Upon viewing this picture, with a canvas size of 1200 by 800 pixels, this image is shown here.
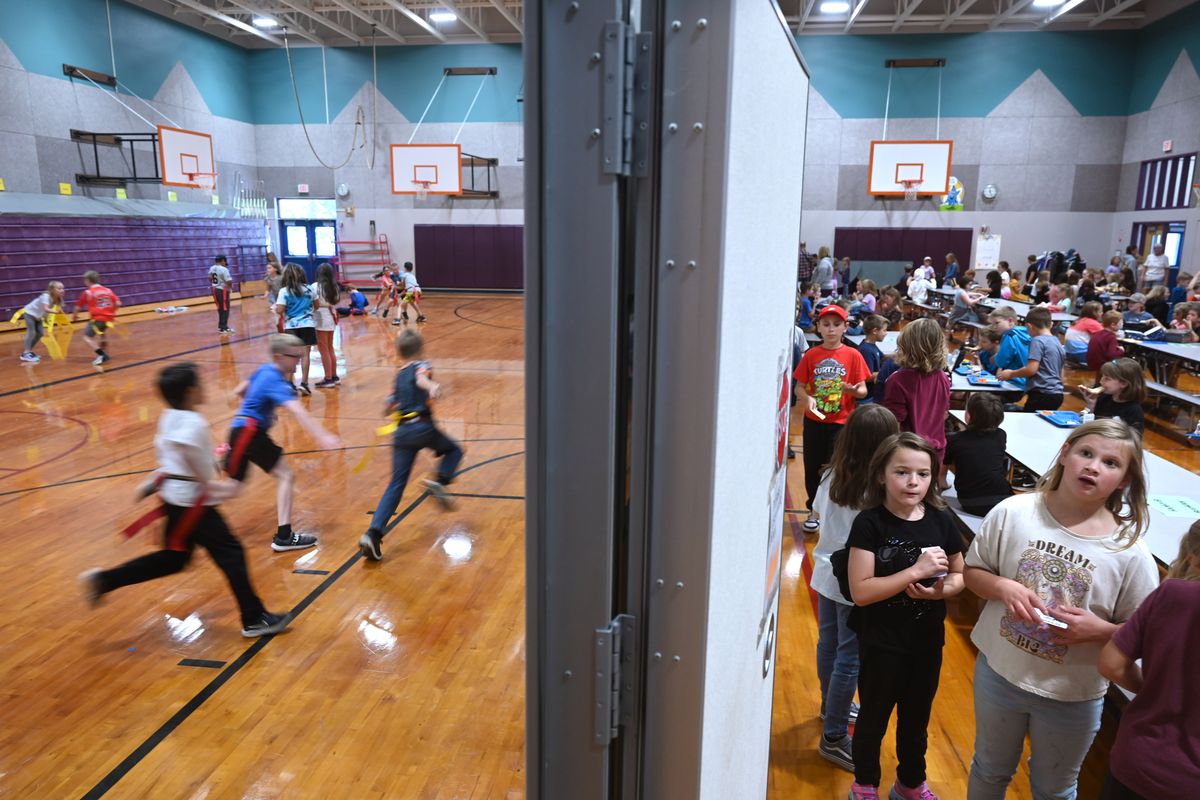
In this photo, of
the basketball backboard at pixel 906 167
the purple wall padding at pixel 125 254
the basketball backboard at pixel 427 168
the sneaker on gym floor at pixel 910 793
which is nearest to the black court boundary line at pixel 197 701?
the sneaker on gym floor at pixel 910 793

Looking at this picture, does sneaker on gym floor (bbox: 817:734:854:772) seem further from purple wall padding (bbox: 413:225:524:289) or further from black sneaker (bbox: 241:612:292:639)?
purple wall padding (bbox: 413:225:524:289)

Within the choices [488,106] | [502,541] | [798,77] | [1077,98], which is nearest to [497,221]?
[488,106]

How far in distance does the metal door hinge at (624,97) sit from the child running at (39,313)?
1373 cm

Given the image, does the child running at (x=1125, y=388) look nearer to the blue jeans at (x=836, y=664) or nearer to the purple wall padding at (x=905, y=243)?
the blue jeans at (x=836, y=664)

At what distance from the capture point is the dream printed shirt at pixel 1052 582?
2.40 meters

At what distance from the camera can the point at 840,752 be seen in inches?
137

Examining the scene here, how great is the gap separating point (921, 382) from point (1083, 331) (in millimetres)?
6863

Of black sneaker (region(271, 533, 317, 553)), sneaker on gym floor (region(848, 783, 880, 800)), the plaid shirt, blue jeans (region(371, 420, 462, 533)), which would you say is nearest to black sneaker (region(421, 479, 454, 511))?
blue jeans (region(371, 420, 462, 533))

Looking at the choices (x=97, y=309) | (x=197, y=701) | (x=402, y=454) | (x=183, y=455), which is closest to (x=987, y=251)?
(x=97, y=309)

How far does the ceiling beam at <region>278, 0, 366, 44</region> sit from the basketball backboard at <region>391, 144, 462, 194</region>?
3919 mm

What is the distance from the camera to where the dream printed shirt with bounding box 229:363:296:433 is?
5090 millimetres

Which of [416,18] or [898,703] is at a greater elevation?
[416,18]

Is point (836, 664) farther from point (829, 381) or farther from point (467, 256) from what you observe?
point (467, 256)

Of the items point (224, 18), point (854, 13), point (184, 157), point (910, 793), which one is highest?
point (854, 13)
